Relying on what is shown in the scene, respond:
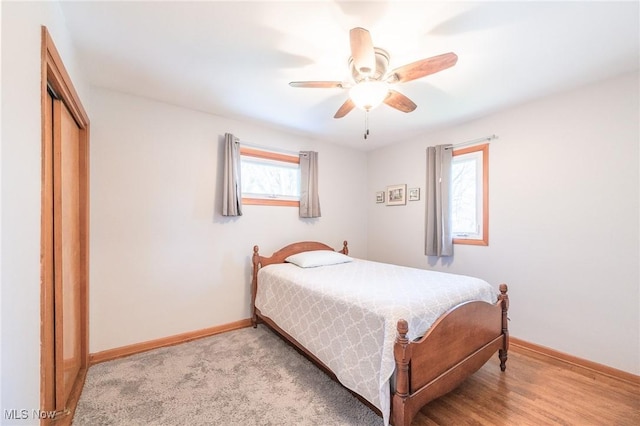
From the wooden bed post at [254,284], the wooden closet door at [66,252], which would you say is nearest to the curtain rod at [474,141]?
the wooden bed post at [254,284]

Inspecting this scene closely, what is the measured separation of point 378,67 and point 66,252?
250 cm

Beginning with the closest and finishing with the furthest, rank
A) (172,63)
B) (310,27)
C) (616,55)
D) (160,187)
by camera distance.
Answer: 1. (310,27)
2. (616,55)
3. (172,63)
4. (160,187)

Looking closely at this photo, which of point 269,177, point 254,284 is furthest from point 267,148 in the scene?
point 254,284

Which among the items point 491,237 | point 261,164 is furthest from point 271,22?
point 491,237

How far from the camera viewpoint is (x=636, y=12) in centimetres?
150

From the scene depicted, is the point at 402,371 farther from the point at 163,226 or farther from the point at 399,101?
the point at 163,226

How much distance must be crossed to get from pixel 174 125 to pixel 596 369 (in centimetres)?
443

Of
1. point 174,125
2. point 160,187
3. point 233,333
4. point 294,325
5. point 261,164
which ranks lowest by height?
point 233,333

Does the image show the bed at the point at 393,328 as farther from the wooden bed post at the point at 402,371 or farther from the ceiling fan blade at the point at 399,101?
the ceiling fan blade at the point at 399,101

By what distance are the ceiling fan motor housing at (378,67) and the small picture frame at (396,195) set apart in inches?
82.5

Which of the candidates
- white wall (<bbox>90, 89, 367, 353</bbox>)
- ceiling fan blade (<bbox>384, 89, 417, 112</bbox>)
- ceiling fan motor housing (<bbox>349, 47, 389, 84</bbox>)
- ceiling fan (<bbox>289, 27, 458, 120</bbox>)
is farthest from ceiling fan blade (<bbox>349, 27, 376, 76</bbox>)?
white wall (<bbox>90, 89, 367, 353</bbox>)

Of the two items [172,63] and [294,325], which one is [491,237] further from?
[172,63]

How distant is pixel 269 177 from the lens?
3.43 metres

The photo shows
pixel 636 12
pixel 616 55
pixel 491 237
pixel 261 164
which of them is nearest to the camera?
pixel 636 12
